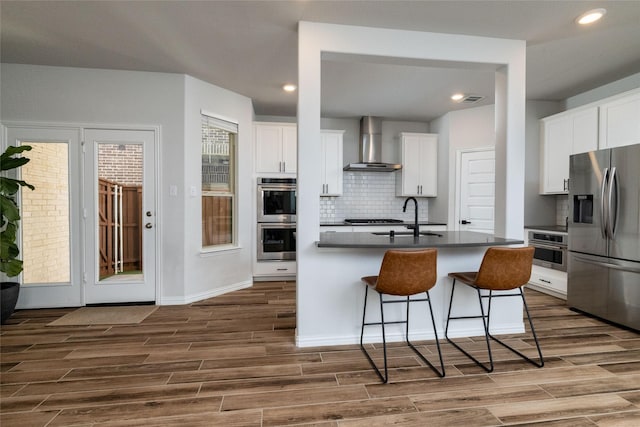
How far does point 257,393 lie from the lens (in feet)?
6.61

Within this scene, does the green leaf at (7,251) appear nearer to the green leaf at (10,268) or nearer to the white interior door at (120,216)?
the green leaf at (10,268)

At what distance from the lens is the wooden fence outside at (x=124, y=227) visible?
3.69 meters

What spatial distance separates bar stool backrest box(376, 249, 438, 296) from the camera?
223 centimetres

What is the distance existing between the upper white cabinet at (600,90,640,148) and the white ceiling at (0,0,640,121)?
1.27 ft

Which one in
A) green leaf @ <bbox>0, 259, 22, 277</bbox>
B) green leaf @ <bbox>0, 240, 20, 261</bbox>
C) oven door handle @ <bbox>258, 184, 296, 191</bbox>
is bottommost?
green leaf @ <bbox>0, 259, 22, 277</bbox>

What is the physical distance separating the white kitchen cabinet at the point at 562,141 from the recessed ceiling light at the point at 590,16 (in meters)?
1.63

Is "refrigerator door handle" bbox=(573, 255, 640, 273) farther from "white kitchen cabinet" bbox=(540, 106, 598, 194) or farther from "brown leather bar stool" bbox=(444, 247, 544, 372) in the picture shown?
"brown leather bar stool" bbox=(444, 247, 544, 372)

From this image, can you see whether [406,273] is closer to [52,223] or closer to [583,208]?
[583,208]

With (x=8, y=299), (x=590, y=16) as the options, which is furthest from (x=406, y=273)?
(x=8, y=299)

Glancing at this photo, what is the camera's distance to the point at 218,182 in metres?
4.26

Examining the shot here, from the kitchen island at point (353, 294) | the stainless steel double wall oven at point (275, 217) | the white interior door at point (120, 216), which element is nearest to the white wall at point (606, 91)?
the kitchen island at point (353, 294)

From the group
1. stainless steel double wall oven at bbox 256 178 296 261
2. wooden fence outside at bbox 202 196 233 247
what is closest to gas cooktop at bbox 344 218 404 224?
stainless steel double wall oven at bbox 256 178 296 261

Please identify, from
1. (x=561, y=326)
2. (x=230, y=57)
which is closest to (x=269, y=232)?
(x=230, y=57)

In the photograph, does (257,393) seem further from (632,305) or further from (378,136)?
(378,136)
